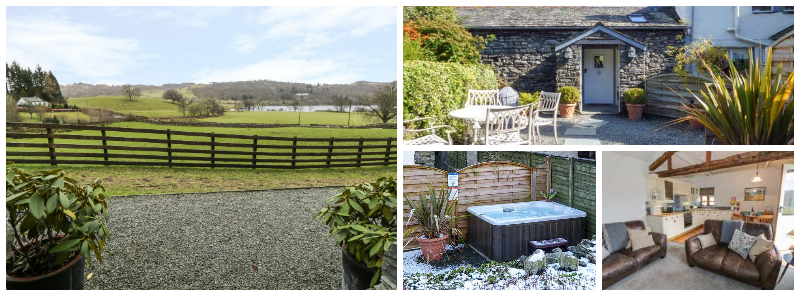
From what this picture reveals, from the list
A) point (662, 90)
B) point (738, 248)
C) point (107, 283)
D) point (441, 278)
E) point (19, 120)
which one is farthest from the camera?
point (19, 120)

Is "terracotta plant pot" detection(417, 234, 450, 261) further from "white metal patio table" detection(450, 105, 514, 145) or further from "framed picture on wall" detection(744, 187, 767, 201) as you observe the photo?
"framed picture on wall" detection(744, 187, 767, 201)

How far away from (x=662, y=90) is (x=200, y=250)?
183 inches

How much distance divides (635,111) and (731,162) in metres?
1.01

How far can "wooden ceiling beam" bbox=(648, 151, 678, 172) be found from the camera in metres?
2.60

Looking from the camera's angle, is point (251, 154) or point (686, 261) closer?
point (686, 261)

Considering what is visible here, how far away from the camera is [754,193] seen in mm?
2553

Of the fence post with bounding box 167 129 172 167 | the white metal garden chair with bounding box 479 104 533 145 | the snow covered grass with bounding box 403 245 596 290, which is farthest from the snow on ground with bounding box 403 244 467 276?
the fence post with bounding box 167 129 172 167

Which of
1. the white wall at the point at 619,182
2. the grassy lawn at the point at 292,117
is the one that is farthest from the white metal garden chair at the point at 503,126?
the grassy lawn at the point at 292,117

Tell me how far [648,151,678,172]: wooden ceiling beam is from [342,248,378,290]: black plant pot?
160cm

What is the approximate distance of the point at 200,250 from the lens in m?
5.43

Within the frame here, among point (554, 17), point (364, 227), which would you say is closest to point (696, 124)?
point (554, 17)

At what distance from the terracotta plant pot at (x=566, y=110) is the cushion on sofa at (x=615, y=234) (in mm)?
1210
